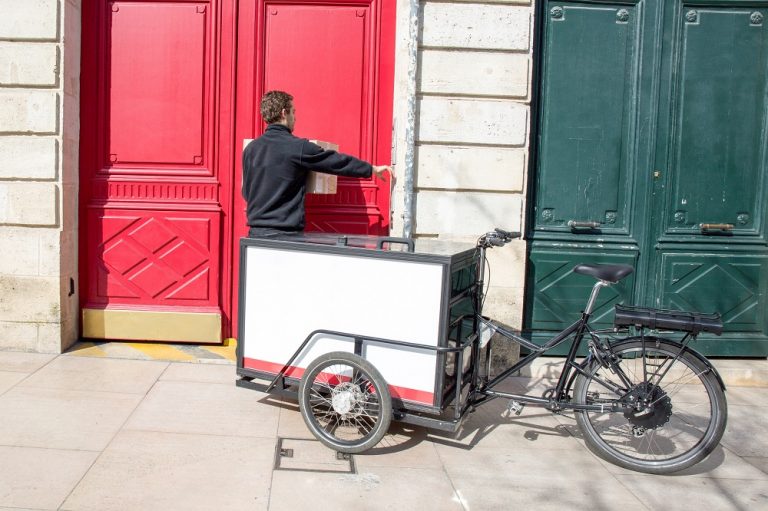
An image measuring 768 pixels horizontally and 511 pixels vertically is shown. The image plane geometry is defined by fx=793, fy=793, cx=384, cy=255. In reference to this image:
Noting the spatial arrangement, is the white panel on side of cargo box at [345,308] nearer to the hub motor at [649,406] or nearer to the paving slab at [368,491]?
the paving slab at [368,491]

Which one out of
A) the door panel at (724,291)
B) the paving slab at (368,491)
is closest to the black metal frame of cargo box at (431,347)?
the paving slab at (368,491)

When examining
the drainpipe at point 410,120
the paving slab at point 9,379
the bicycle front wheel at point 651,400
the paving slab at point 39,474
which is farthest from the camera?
the drainpipe at point 410,120

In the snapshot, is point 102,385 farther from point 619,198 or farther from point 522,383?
point 619,198

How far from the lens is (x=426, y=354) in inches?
187

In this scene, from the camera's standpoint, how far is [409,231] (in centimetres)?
668

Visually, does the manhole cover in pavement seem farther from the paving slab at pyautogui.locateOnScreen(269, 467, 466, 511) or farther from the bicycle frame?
the bicycle frame

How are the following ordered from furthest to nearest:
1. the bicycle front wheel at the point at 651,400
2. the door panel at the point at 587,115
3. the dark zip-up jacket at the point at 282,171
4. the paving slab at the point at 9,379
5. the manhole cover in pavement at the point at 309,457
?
the door panel at the point at 587,115
the paving slab at the point at 9,379
the dark zip-up jacket at the point at 282,171
the bicycle front wheel at the point at 651,400
the manhole cover in pavement at the point at 309,457

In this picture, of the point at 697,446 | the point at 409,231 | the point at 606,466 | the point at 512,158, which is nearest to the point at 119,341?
the point at 409,231

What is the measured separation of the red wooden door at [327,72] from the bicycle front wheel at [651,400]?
298 centimetres

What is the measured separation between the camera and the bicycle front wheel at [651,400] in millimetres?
4750

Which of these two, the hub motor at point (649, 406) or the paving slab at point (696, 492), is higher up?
the hub motor at point (649, 406)

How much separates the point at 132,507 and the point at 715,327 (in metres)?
3.40

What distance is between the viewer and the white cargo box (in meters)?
4.73

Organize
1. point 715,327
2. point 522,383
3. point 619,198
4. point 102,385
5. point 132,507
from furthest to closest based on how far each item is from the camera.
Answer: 1. point 619,198
2. point 522,383
3. point 102,385
4. point 715,327
5. point 132,507
